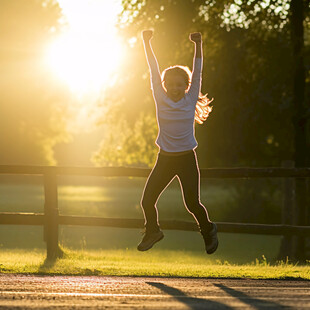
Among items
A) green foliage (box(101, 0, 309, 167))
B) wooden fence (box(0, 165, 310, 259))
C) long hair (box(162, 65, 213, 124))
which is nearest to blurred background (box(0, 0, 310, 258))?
green foliage (box(101, 0, 309, 167))

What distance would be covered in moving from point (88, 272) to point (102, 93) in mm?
8942

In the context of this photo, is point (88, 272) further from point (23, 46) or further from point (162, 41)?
point (23, 46)

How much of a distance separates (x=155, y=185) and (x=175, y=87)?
1034mm

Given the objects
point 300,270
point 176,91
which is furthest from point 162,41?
point 176,91

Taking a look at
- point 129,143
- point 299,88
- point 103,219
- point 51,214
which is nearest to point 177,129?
point 103,219

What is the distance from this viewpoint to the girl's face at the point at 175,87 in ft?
23.6

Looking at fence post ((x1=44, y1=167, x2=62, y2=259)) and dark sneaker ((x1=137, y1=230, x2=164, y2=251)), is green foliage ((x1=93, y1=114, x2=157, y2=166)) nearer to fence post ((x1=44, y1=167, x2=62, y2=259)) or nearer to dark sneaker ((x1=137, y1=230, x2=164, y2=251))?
fence post ((x1=44, y1=167, x2=62, y2=259))

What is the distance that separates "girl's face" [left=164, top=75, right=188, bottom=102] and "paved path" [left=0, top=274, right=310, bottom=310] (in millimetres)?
1910

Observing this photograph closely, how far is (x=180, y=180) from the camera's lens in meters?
7.34

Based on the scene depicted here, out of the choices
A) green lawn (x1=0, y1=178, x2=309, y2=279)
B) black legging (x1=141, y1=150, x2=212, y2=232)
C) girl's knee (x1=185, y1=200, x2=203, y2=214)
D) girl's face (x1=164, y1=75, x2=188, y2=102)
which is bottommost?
green lawn (x1=0, y1=178, x2=309, y2=279)

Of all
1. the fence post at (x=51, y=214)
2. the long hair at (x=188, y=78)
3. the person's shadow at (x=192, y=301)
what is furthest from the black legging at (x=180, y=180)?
the fence post at (x=51, y=214)

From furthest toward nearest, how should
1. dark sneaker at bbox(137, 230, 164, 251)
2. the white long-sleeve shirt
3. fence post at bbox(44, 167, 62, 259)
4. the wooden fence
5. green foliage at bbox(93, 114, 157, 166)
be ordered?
green foliage at bbox(93, 114, 157, 166)
fence post at bbox(44, 167, 62, 259)
the wooden fence
dark sneaker at bbox(137, 230, 164, 251)
the white long-sleeve shirt

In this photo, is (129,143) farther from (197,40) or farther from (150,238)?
(197,40)

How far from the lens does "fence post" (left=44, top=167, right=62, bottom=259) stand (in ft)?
33.4
